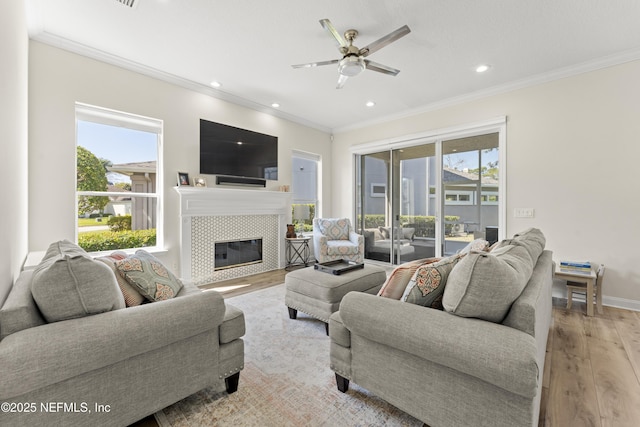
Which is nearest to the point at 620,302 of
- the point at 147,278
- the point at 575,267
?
the point at 575,267

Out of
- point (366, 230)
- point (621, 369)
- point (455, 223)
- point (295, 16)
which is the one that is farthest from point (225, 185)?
point (621, 369)

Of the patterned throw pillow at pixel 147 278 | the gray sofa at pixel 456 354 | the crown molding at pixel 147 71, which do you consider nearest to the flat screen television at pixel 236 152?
the crown molding at pixel 147 71

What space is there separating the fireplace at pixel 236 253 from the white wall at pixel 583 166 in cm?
372

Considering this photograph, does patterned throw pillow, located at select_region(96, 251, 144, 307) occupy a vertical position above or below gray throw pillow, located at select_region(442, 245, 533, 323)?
below

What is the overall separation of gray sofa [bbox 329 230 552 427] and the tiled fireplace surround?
293 cm

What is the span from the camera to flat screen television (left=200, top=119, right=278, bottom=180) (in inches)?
156

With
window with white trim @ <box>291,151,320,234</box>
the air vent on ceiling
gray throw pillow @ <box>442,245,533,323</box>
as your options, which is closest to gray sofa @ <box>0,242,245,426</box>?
gray throw pillow @ <box>442,245,533,323</box>

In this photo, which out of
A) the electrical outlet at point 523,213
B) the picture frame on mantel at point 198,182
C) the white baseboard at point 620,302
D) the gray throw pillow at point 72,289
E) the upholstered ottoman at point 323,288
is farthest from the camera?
the picture frame on mantel at point 198,182

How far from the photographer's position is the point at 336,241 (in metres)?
4.86

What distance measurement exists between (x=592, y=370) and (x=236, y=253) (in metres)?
3.98

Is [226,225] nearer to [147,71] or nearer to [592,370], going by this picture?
[147,71]

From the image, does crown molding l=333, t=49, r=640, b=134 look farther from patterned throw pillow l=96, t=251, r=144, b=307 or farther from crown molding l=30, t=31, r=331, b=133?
patterned throw pillow l=96, t=251, r=144, b=307

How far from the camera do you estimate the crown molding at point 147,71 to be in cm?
277

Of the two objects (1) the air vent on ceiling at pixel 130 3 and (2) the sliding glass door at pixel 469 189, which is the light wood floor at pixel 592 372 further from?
(1) the air vent on ceiling at pixel 130 3
